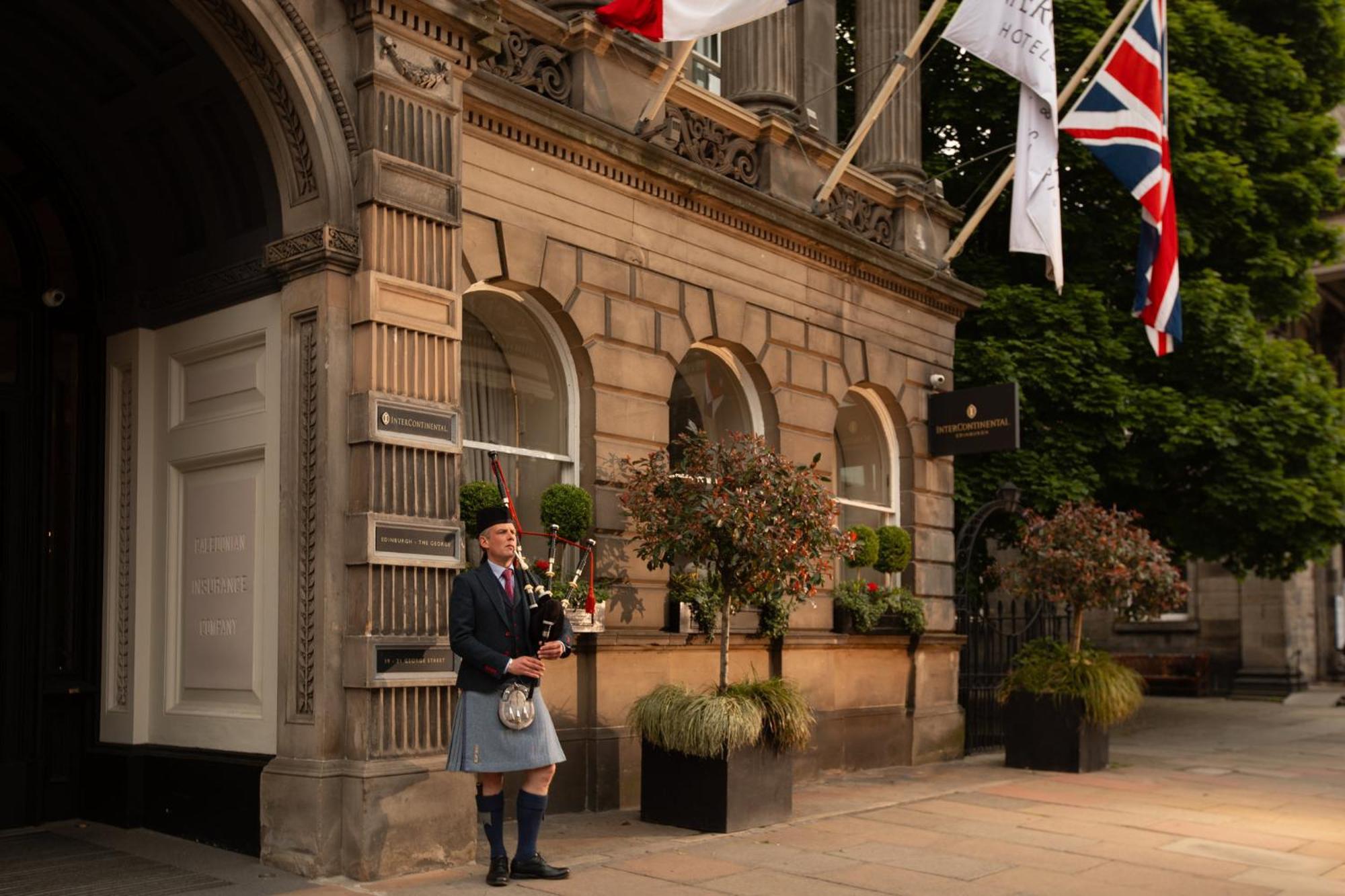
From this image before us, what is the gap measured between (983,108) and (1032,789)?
39.5ft

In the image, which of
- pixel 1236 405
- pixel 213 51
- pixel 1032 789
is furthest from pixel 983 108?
pixel 213 51

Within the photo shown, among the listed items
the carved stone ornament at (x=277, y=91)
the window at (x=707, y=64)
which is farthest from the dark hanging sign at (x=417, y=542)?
the window at (x=707, y=64)

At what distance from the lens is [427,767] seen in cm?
894

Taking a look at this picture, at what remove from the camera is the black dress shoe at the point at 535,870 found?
8609 mm

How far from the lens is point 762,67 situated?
50.2ft

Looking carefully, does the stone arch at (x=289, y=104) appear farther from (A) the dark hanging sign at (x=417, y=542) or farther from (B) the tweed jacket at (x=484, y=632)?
→ (B) the tweed jacket at (x=484, y=632)

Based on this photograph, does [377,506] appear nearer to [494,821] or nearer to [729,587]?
[494,821]

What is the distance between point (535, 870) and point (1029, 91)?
34.0 feet

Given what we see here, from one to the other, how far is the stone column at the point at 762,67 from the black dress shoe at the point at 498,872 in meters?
9.24

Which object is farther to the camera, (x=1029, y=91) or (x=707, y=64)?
(x=707, y=64)

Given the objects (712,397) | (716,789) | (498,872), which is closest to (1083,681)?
(712,397)

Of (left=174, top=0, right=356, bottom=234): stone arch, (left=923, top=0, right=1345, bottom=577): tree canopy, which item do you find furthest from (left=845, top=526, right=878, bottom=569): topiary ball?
(left=174, top=0, right=356, bottom=234): stone arch

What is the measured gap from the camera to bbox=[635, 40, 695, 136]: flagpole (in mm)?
12633

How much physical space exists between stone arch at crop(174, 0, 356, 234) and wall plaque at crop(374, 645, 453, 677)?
2.76 m
